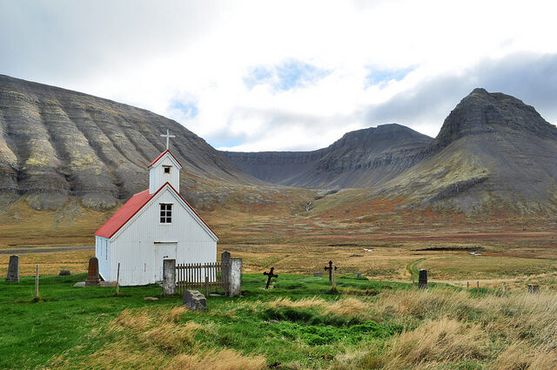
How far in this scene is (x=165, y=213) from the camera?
1248 inches

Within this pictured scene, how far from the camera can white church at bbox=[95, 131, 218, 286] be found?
30.5 m

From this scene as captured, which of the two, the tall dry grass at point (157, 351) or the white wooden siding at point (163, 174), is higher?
the white wooden siding at point (163, 174)

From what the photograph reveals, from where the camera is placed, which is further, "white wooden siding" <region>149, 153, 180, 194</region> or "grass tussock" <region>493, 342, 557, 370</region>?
"white wooden siding" <region>149, 153, 180, 194</region>

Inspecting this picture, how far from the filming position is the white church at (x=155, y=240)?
30.5m

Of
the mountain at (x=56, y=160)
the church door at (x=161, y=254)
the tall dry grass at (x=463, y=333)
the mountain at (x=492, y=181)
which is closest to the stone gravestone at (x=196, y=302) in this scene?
the tall dry grass at (x=463, y=333)

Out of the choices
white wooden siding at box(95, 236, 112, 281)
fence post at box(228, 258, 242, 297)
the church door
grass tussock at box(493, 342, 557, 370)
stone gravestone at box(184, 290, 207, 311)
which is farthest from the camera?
white wooden siding at box(95, 236, 112, 281)

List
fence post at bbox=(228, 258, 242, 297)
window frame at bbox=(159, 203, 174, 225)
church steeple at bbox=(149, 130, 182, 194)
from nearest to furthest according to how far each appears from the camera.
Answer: fence post at bbox=(228, 258, 242, 297), window frame at bbox=(159, 203, 174, 225), church steeple at bbox=(149, 130, 182, 194)

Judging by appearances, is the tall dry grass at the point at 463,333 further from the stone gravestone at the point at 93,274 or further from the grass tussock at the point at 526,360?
the stone gravestone at the point at 93,274

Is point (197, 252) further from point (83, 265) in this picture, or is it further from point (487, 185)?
point (487, 185)

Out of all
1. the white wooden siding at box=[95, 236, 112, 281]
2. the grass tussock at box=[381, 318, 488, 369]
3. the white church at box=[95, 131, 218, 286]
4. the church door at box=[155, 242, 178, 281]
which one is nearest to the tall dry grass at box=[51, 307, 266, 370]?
the grass tussock at box=[381, 318, 488, 369]

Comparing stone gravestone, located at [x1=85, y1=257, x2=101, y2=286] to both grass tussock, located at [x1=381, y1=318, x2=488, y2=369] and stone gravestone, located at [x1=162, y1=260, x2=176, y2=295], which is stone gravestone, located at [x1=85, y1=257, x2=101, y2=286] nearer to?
stone gravestone, located at [x1=162, y1=260, x2=176, y2=295]

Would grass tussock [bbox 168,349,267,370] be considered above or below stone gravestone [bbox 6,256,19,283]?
below

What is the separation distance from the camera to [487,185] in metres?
168

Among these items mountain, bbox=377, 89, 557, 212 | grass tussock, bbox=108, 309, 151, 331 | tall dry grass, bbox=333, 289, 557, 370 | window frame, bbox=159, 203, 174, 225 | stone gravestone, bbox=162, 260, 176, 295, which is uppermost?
mountain, bbox=377, 89, 557, 212
